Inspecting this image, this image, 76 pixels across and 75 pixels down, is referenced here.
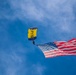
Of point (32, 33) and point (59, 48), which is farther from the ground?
point (32, 33)

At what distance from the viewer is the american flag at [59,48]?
48388mm

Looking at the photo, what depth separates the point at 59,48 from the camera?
50031mm

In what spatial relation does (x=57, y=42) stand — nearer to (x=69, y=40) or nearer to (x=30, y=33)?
(x=69, y=40)

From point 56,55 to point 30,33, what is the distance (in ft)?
13.1

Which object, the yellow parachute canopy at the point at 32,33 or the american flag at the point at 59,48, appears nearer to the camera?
the yellow parachute canopy at the point at 32,33

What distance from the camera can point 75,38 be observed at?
171ft

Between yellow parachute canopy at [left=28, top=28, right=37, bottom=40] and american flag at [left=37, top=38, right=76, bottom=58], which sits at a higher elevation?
yellow parachute canopy at [left=28, top=28, right=37, bottom=40]

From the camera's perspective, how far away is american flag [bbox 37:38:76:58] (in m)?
48.4

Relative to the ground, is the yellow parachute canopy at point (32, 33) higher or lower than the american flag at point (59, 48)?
higher

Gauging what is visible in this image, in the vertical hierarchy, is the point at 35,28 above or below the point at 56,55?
above

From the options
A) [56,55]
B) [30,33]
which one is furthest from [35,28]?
[56,55]

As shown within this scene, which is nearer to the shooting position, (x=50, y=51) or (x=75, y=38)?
(x=50, y=51)

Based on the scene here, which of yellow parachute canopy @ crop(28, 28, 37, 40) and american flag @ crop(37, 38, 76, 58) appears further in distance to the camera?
american flag @ crop(37, 38, 76, 58)

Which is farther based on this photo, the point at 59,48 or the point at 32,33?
the point at 59,48
